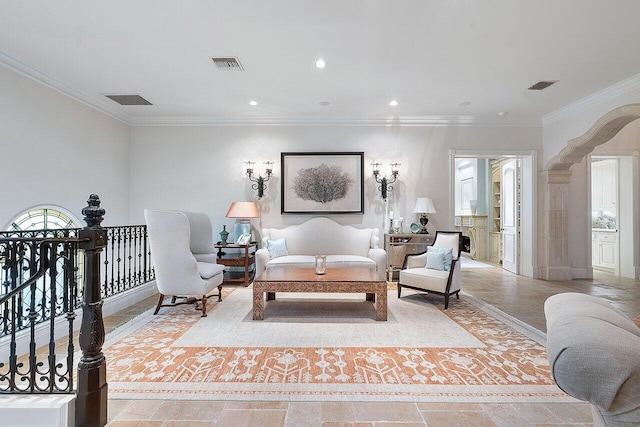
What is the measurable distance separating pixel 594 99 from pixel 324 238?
456 cm

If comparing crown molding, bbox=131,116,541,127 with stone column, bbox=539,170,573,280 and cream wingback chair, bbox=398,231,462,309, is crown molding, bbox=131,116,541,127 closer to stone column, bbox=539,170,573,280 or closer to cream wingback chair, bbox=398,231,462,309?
stone column, bbox=539,170,573,280

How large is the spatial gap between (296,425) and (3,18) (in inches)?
161

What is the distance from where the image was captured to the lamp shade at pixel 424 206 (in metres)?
A: 5.52

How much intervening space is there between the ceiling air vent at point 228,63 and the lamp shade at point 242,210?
2280 mm

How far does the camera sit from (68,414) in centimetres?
176

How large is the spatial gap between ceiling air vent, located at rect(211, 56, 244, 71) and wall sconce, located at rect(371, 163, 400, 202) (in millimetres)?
2884

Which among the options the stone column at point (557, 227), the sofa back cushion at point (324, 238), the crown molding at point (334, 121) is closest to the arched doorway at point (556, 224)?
the stone column at point (557, 227)

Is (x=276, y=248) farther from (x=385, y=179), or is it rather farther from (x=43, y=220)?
(x=43, y=220)

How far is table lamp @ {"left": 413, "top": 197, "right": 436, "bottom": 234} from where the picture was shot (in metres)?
5.52

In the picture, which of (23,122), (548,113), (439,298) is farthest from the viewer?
(548,113)

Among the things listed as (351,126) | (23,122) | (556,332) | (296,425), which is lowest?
(296,425)

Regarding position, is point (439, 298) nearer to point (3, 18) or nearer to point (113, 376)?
point (113, 376)

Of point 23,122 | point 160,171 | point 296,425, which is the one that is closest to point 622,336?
point 296,425

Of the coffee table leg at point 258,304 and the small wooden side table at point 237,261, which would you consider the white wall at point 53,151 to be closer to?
the small wooden side table at point 237,261
